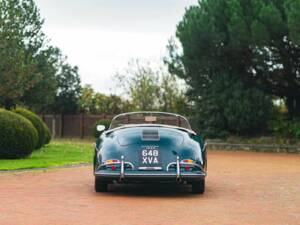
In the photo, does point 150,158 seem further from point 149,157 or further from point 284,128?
→ point 284,128

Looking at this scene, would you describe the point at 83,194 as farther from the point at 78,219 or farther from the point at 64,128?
the point at 64,128

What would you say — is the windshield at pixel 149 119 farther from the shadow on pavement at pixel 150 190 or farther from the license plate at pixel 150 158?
the license plate at pixel 150 158

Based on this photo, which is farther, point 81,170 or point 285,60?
point 285,60

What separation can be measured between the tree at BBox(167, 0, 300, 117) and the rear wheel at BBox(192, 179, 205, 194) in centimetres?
1701

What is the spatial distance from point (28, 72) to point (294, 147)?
39.3 feet

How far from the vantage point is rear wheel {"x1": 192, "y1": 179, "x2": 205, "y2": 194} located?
10953mm

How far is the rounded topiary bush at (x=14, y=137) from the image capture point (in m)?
18.9

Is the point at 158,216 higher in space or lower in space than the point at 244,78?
lower

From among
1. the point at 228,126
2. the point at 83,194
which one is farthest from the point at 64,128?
the point at 83,194

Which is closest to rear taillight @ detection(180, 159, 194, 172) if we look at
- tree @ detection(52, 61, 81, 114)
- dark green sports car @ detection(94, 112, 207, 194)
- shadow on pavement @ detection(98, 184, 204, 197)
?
dark green sports car @ detection(94, 112, 207, 194)

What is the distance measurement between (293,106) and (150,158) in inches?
906

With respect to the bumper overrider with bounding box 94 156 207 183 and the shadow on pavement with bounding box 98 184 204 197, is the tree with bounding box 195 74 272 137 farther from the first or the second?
the bumper overrider with bounding box 94 156 207 183

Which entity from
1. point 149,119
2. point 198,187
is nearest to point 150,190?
point 198,187

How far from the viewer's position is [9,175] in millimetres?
14039
